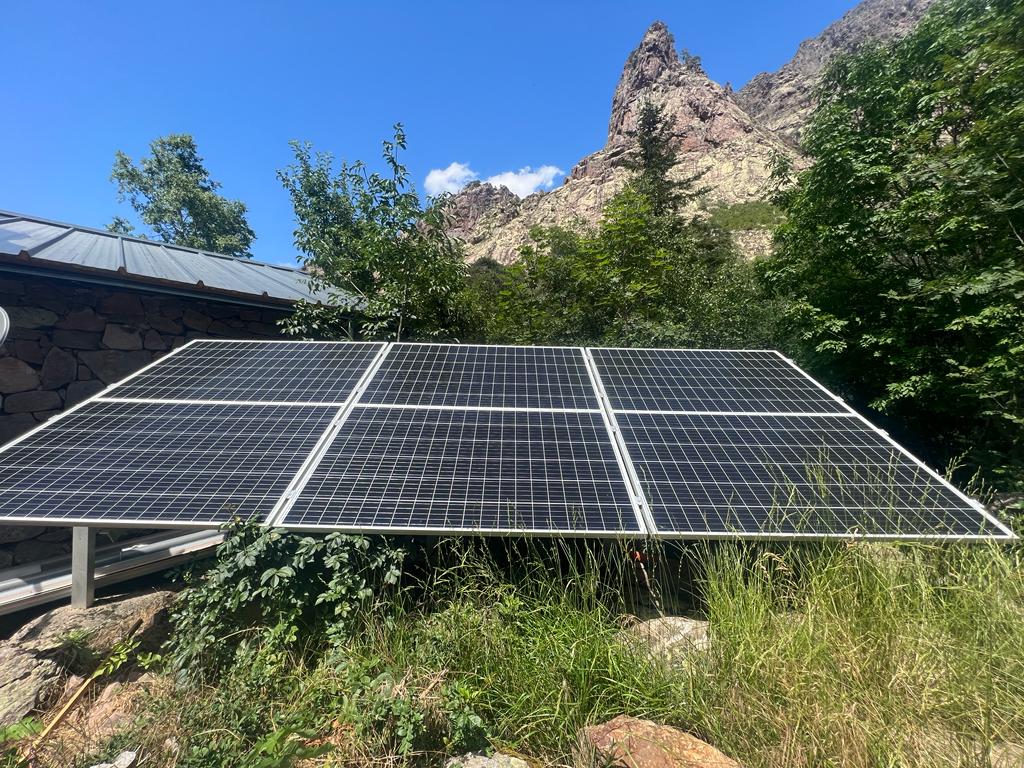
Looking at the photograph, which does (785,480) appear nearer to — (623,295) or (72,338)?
(623,295)

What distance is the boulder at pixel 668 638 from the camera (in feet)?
9.66

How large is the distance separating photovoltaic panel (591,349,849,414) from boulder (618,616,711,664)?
7.66 feet

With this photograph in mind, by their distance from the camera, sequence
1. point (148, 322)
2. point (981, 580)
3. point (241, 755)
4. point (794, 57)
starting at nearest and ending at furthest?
point (241, 755) → point (981, 580) → point (148, 322) → point (794, 57)

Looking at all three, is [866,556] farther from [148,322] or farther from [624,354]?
[148,322]

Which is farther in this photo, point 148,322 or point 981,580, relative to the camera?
point 148,322

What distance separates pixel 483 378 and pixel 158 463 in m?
3.45

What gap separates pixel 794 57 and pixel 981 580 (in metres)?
164

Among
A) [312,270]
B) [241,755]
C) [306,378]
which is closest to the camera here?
[241,755]

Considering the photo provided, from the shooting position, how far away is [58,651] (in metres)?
3.41

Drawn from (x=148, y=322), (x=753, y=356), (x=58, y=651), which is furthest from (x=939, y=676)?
(x=148, y=322)

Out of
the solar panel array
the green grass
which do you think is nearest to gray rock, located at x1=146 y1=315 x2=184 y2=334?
the solar panel array

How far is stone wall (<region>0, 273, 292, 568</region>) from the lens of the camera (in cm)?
591

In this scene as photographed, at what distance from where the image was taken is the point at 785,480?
3939 mm

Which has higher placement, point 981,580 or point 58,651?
point 981,580
